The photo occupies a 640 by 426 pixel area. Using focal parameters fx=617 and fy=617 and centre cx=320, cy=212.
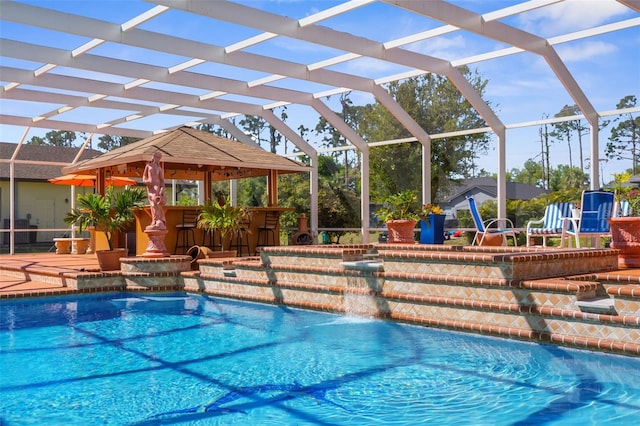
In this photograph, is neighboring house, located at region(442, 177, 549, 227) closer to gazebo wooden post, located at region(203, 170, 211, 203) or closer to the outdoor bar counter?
the outdoor bar counter

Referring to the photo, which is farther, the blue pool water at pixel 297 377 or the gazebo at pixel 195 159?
the gazebo at pixel 195 159

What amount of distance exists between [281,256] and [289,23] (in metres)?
3.61

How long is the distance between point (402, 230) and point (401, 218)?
0.86ft

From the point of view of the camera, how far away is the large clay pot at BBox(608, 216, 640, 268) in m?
7.74

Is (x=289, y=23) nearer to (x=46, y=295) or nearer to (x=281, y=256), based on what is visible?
(x=281, y=256)

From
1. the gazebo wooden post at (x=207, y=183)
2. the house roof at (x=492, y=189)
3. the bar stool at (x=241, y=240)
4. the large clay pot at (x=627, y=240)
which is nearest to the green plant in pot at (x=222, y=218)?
the bar stool at (x=241, y=240)

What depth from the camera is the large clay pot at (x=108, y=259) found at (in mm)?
12000

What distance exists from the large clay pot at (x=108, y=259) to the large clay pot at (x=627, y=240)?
29.0 ft

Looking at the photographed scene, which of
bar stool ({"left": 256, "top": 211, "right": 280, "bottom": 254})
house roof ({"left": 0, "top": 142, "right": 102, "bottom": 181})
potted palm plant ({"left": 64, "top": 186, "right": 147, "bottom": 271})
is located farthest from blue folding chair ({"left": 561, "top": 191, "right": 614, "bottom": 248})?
house roof ({"left": 0, "top": 142, "right": 102, "bottom": 181})

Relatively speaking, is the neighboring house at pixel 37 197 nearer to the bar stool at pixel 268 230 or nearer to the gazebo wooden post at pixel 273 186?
the gazebo wooden post at pixel 273 186

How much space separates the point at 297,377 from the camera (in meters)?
5.15

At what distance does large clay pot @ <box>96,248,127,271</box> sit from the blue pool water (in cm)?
409

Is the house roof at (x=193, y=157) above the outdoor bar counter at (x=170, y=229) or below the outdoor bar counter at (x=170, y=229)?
above

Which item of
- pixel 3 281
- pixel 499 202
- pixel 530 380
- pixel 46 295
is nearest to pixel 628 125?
pixel 499 202
